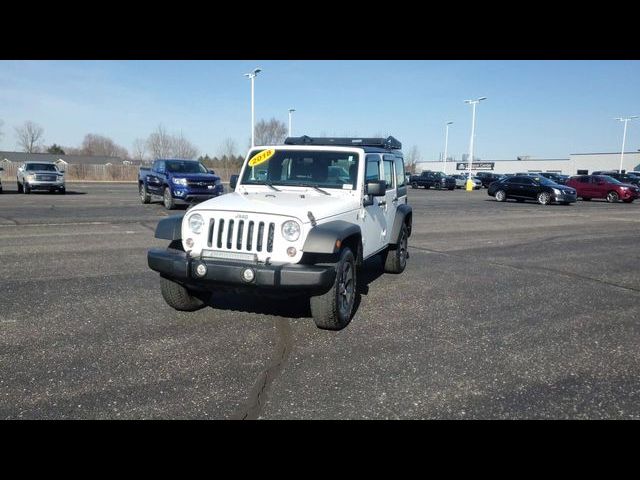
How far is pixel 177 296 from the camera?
4.98 metres

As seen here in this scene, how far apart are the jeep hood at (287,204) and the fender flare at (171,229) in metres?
0.26

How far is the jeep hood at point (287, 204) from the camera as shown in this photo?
4.48 meters

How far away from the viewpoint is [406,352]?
422 centimetres

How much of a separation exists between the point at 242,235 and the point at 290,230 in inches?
18.4

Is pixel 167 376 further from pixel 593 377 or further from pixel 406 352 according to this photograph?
pixel 593 377

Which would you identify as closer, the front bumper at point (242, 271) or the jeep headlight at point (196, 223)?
the front bumper at point (242, 271)

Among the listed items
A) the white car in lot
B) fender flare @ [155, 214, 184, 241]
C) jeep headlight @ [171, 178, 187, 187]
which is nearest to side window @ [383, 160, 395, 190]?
fender flare @ [155, 214, 184, 241]

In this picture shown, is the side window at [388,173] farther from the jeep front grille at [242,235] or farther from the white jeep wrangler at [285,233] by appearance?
the jeep front grille at [242,235]

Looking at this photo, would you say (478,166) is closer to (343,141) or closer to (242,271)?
(343,141)

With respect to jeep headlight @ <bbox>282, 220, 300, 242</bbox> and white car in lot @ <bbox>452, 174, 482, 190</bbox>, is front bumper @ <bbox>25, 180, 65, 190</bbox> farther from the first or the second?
white car in lot @ <bbox>452, 174, 482, 190</bbox>

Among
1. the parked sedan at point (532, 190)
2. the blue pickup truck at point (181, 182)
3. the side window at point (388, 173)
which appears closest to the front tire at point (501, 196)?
the parked sedan at point (532, 190)

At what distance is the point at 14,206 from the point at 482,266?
53.6 ft
